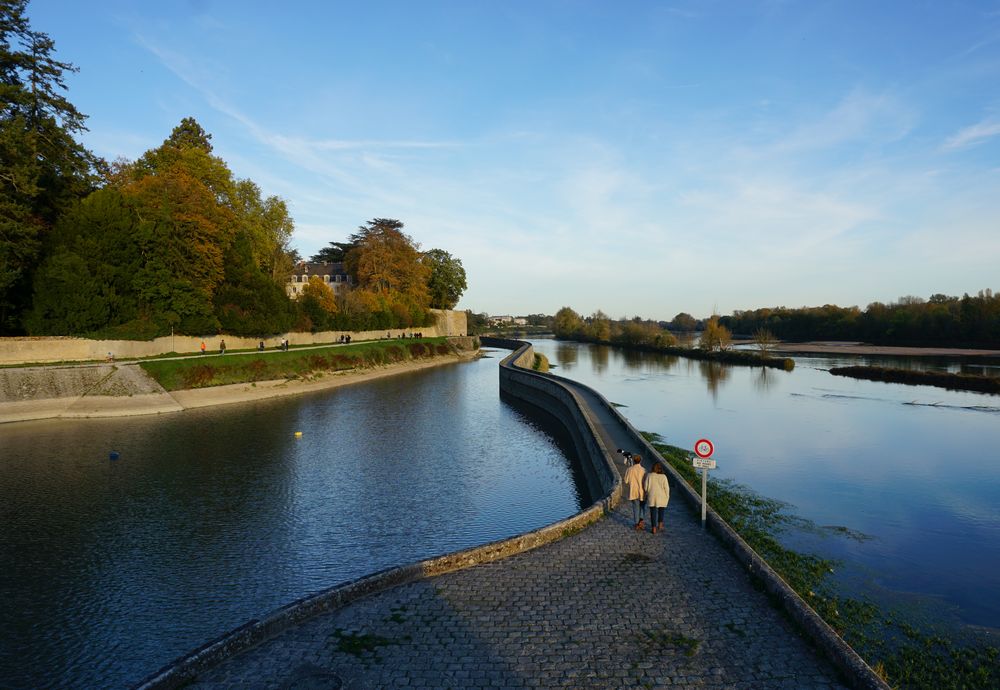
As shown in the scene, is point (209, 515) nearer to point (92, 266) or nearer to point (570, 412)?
point (570, 412)

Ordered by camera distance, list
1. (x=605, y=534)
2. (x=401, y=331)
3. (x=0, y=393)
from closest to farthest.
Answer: (x=605, y=534) → (x=0, y=393) → (x=401, y=331)

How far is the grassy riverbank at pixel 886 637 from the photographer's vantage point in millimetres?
9367

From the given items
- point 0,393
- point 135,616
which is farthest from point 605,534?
point 0,393

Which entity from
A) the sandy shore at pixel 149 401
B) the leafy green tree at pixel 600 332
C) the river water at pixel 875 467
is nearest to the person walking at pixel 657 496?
the river water at pixel 875 467

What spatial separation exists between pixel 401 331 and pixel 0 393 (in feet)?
195

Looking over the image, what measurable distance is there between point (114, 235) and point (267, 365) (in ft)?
50.2

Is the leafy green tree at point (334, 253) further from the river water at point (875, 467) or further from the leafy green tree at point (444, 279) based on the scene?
the river water at point (875, 467)

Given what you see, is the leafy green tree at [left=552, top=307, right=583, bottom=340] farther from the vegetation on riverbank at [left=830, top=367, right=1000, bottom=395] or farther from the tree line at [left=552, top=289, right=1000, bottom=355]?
the vegetation on riverbank at [left=830, top=367, right=1000, bottom=395]

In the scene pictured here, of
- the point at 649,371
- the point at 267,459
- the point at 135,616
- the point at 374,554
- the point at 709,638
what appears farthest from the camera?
the point at 649,371

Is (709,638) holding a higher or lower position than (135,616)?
higher

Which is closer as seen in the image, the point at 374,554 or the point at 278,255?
the point at 374,554

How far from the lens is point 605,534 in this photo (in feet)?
44.8

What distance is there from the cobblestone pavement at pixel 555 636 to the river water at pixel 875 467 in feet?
17.7

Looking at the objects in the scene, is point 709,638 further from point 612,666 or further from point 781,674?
point 612,666
